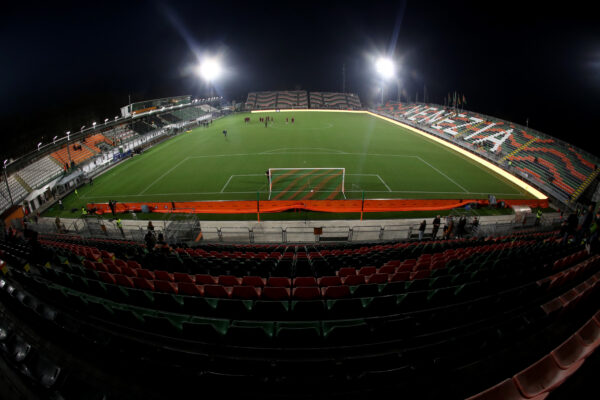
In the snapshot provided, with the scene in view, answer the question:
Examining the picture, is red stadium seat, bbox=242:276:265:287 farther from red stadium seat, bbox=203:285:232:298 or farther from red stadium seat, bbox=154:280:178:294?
red stadium seat, bbox=154:280:178:294

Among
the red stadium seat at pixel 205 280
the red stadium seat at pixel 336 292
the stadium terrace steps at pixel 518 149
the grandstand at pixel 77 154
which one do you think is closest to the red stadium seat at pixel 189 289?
the red stadium seat at pixel 205 280

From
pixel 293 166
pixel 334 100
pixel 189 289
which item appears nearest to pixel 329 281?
pixel 189 289

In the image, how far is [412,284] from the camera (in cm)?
585

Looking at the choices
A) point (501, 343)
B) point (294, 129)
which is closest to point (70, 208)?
point (501, 343)

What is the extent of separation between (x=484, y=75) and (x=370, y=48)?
50.1 metres

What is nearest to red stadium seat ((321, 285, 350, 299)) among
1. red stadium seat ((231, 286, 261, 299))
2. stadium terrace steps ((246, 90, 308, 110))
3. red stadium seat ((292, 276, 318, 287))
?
red stadium seat ((292, 276, 318, 287))

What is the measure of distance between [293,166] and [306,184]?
17.0 ft

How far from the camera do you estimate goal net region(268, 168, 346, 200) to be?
20.6 m

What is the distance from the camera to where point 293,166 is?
2731cm

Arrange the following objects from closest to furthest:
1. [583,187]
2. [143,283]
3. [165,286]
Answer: [165,286], [143,283], [583,187]

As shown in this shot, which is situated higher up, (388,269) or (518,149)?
(518,149)

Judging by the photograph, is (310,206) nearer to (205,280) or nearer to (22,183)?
(205,280)

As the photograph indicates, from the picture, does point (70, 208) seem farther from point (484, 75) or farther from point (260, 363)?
point (484, 75)

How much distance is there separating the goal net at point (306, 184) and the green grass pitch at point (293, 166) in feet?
0.54
